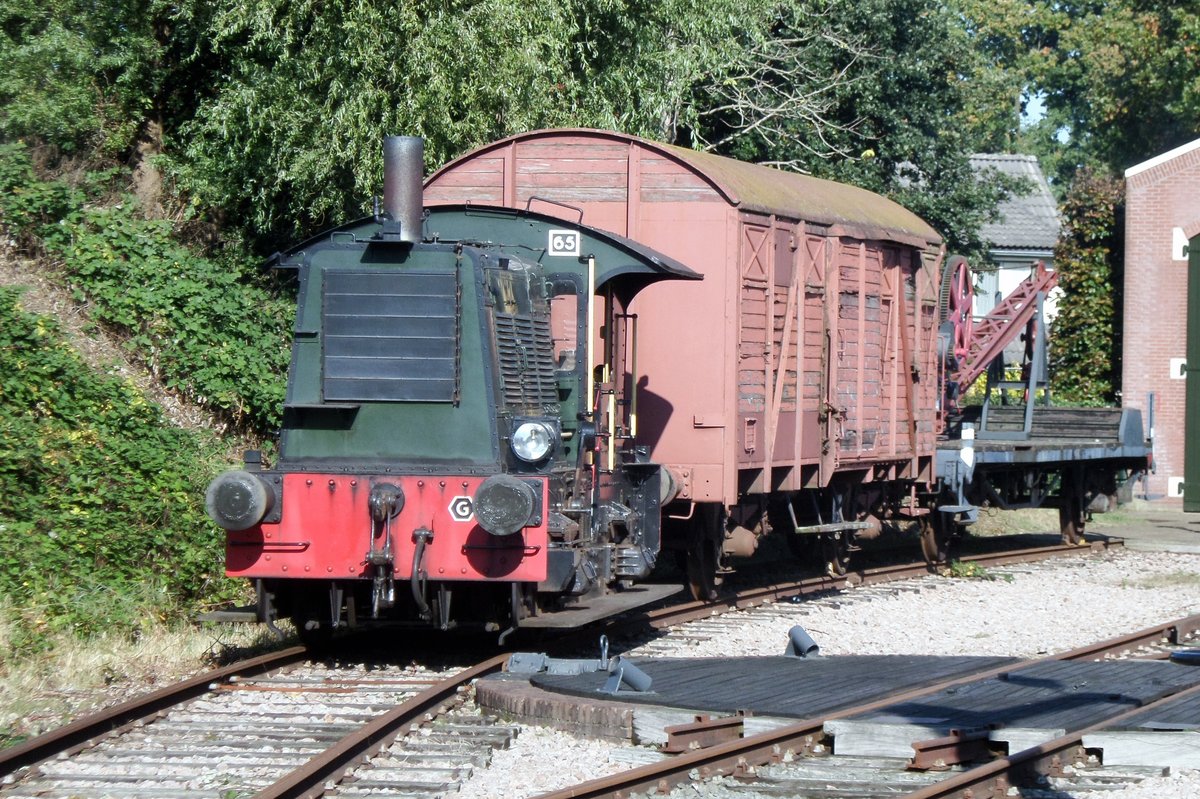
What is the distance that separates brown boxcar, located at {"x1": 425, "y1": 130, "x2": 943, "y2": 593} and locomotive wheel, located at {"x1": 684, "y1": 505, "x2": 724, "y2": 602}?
43 millimetres

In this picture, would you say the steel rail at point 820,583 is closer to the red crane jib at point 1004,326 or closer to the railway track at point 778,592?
the railway track at point 778,592

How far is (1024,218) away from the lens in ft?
141

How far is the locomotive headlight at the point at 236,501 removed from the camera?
349 inches

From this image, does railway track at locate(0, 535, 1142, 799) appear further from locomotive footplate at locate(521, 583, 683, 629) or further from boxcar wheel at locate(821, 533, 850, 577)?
boxcar wheel at locate(821, 533, 850, 577)

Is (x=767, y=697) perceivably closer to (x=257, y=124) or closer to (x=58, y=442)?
(x=58, y=442)

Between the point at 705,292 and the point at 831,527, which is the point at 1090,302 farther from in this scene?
the point at 705,292

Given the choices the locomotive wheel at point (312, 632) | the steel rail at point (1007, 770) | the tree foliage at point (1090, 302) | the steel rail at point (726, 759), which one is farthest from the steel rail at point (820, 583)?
the tree foliage at point (1090, 302)

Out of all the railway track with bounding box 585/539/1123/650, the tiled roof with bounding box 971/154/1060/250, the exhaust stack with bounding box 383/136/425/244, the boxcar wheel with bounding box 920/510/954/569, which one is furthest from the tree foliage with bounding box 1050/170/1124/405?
the exhaust stack with bounding box 383/136/425/244

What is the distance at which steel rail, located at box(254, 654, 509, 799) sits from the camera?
6.45 meters

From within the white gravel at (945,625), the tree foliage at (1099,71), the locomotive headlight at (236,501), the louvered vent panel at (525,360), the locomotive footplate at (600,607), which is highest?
the tree foliage at (1099,71)

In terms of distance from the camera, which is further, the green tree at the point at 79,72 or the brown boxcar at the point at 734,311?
the green tree at the point at 79,72

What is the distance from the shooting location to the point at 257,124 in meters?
15.6

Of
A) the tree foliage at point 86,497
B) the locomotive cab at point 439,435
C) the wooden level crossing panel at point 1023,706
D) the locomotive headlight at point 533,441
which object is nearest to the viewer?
the wooden level crossing panel at point 1023,706

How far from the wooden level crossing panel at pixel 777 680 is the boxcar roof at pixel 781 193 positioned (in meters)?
3.88
